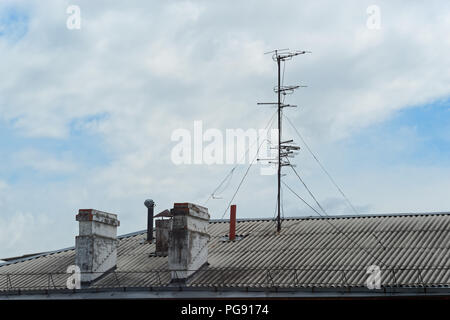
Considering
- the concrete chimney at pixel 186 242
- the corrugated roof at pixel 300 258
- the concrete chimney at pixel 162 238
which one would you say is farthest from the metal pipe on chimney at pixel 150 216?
the concrete chimney at pixel 186 242

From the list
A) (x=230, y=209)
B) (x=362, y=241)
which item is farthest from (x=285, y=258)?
(x=230, y=209)

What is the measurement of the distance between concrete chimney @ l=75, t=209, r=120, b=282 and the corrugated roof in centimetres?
43

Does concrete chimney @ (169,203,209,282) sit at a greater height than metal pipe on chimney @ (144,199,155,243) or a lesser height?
lesser

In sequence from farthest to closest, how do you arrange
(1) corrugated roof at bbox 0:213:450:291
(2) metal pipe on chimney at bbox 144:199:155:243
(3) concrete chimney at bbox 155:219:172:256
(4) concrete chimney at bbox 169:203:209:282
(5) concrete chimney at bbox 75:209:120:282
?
(2) metal pipe on chimney at bbox 144:199:155:243 < (3) concrete chimney at bbox 155:219:172:256 < (5) concrete chimney at bbox 75:209:120:282 < (4) concrete chimney at bbox 169:203:209:282 < (1) corrugated roof at bbox 0:213:450:291

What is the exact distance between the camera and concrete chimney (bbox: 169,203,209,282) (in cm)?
2689

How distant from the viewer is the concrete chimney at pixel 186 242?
26.9 metres

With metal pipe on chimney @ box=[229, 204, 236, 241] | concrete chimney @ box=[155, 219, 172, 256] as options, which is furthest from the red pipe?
concrete chimney @ box=[155, 219, 172, 256]

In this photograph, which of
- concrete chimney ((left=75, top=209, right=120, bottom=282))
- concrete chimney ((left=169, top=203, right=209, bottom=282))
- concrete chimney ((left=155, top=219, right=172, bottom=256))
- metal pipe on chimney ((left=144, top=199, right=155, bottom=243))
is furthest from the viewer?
metal pipe on chimney ((left=144, top=199, right=155, bottom=243))

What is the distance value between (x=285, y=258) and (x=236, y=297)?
306 cm

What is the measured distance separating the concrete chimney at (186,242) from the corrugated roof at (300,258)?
348 mm

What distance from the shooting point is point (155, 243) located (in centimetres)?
3216

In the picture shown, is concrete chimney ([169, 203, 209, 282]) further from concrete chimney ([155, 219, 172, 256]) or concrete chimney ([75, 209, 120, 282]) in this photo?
concrete chimney ([75, 209, 120, 282])
